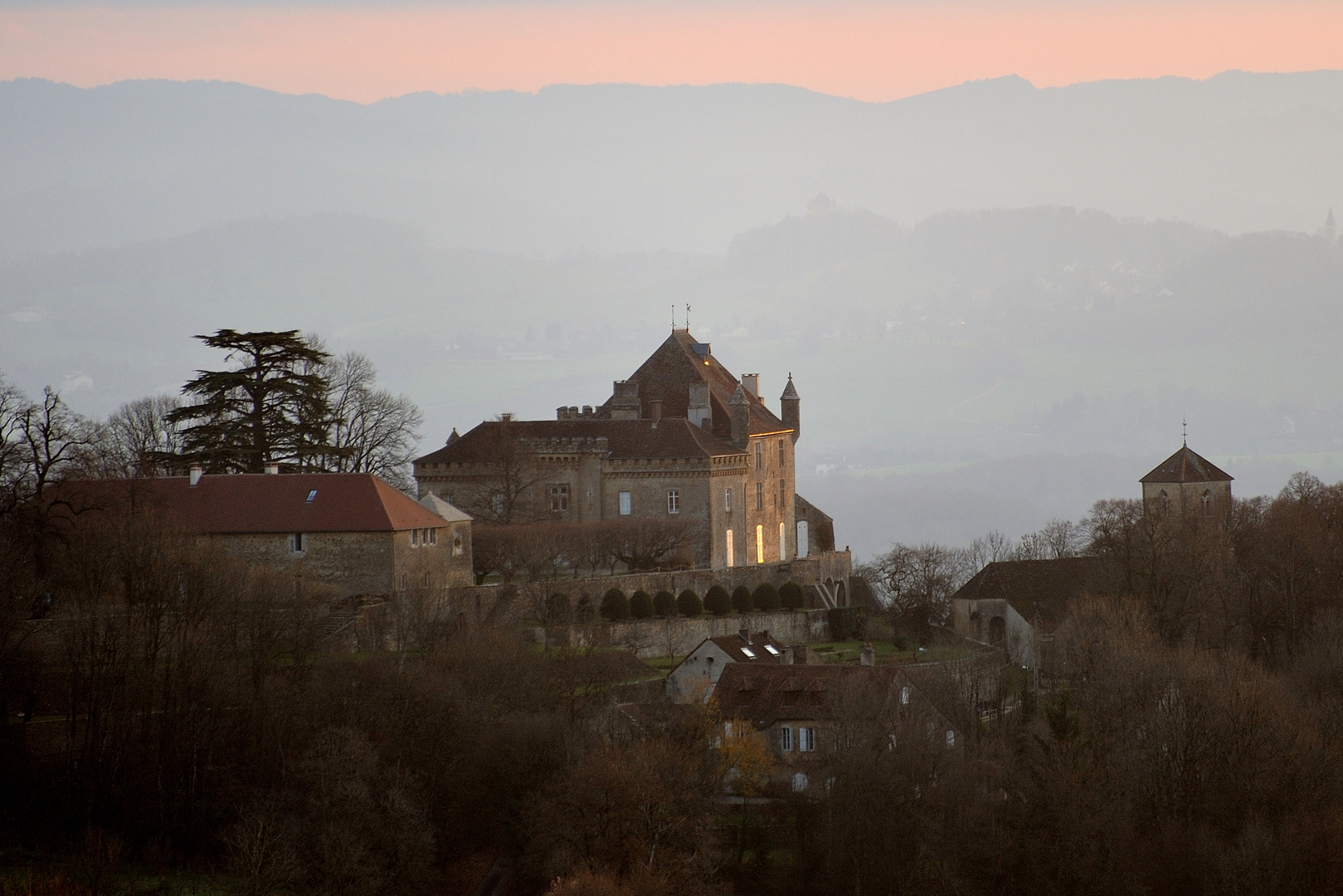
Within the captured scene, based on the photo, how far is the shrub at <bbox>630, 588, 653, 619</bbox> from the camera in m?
63.7

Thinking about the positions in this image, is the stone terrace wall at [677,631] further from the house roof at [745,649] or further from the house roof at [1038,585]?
the house roof at [1038,585]

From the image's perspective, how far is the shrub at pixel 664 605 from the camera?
64688 millimetres

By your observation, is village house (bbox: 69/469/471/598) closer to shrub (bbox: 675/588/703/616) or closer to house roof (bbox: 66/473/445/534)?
house roof (bbox: 66/473/445/534)

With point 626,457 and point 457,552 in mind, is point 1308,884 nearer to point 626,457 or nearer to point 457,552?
point 457,552

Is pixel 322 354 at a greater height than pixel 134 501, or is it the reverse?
pixel 322 354

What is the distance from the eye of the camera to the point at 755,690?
183ft

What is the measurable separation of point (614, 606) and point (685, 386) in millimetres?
16573

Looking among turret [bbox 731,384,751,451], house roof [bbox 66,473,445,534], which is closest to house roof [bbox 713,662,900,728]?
house roof [bbox 66,473,445,534]

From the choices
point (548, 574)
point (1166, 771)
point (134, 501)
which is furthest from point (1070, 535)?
point (134, 501)

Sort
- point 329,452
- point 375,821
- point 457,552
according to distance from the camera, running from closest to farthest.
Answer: point 375,821 < point 457,552 < point 329,452

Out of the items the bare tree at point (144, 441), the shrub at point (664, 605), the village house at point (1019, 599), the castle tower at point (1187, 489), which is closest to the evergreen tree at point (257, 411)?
the bare tree at point (144, 441)

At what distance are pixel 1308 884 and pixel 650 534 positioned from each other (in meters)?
28.5

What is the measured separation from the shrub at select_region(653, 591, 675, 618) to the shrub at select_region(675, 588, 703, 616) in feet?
0.91

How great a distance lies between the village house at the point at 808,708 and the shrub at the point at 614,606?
666 centimetres
